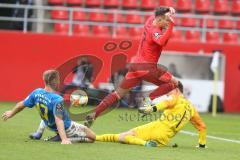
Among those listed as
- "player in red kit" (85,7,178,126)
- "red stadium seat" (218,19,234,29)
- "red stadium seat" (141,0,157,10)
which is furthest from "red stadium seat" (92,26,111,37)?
"player in red kit" (85,7,178,126)

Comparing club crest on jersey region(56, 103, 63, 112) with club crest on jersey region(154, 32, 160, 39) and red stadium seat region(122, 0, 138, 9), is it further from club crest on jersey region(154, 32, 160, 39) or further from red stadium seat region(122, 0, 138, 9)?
red stadium seat region(122, 0, 138, 9)

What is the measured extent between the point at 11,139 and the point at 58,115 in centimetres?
121

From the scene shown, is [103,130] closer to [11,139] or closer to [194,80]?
[11,139]

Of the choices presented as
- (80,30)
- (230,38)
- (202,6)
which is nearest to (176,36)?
(230,38)

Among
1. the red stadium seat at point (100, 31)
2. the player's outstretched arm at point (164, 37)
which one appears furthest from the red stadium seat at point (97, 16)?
the player's outstretched arm at point (164, 37)

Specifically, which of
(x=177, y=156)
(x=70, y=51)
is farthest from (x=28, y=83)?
(x=177, y=156)

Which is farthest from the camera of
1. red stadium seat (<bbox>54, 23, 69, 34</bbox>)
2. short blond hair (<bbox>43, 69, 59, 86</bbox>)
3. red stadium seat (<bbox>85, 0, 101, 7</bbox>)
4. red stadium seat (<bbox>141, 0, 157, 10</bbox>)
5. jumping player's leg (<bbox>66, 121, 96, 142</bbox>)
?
red stadium seat (<bbox>141, 0, 157, 10</bbox>)

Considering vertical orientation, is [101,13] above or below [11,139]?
above

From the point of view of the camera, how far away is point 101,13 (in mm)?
26281

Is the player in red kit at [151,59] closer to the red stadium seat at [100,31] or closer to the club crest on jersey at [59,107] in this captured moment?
the club crest on jersey at [59,107]

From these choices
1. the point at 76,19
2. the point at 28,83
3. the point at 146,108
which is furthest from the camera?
the point at 76,19

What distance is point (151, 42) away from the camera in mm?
13156

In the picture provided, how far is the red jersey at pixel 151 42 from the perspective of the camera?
1275 centimetres

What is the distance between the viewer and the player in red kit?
41.5ft
